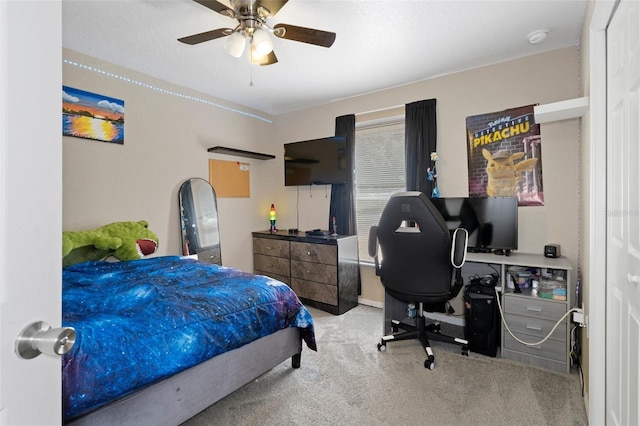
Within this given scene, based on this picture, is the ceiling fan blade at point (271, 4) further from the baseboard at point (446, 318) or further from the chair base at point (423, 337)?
the baseboard at point (446, 318)

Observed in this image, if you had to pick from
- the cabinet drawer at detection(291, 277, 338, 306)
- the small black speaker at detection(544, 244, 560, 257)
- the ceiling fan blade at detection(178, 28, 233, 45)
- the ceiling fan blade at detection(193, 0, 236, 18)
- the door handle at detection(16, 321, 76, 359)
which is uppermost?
the ceiling fan blade at detection(193, 0, 236, 18)

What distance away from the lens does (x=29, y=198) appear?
545 mm

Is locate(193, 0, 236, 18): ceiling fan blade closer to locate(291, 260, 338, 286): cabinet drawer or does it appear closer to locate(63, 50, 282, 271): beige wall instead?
locate(63, 50, 282, 271): beige wall

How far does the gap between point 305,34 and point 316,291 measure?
2.66m

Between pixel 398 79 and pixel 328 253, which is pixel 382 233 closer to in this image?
pixel 328 253

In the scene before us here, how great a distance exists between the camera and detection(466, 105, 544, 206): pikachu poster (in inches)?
112

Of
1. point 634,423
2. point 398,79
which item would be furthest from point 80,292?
point 398,79

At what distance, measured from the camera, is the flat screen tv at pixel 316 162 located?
13.0 ft

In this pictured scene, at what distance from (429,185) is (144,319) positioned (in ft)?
9.20

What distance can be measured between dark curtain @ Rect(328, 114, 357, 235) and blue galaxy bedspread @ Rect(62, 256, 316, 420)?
1.76m

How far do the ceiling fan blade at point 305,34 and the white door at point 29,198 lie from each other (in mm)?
1623

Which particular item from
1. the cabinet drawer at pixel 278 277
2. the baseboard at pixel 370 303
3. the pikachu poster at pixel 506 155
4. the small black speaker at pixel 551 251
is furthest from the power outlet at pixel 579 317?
the cabinet drawer at pixel 278 277

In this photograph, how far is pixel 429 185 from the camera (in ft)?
11.0

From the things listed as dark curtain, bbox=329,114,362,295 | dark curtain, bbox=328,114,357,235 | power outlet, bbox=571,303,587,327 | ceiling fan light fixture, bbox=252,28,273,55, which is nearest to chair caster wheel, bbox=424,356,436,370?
power outlet, bbox=571,303,587,327
